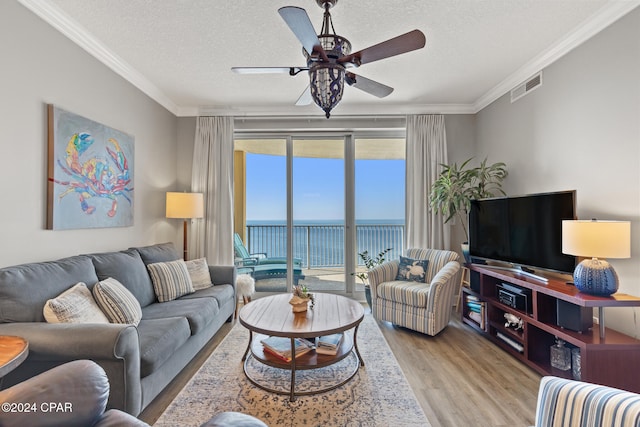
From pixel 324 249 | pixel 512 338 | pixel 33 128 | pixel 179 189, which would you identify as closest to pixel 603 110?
pixel 512 338

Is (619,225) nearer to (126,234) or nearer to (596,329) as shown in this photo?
(596,329)

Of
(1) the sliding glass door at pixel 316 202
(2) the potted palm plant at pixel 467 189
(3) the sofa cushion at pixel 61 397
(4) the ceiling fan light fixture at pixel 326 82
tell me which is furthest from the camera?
(1) the sliding glass door at pixel 316 202

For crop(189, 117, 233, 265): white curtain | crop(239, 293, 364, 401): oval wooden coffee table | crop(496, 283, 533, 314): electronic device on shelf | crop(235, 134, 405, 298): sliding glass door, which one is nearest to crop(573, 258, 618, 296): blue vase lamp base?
crop(496, 283, 533, 314): electronic device on shelf

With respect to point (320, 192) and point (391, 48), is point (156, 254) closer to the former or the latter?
point (320, 192)

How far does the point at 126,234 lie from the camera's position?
10.7 feet

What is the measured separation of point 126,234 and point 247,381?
6.73ft

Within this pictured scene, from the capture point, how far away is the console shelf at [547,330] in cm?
200

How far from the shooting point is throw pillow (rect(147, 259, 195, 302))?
2.96 m

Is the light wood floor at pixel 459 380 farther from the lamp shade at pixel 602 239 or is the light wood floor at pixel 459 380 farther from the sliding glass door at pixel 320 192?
the sliding glass door at pixel 320 192

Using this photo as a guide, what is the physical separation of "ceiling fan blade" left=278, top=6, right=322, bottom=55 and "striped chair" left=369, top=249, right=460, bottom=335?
2458 millimetres

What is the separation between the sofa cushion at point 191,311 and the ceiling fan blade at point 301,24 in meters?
2.19

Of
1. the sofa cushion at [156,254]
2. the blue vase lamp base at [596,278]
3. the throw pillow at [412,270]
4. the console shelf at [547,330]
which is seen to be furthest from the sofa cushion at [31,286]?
the blue vase lamp base at [596,278]

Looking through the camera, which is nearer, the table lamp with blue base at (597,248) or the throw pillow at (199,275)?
the table lamp with blue base at (597,248)

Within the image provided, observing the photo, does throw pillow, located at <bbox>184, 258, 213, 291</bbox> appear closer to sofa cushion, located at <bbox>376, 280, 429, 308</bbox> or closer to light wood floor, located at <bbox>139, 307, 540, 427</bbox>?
light wood floor, located at <bbox>139, 307, 540, 427</bbox>
